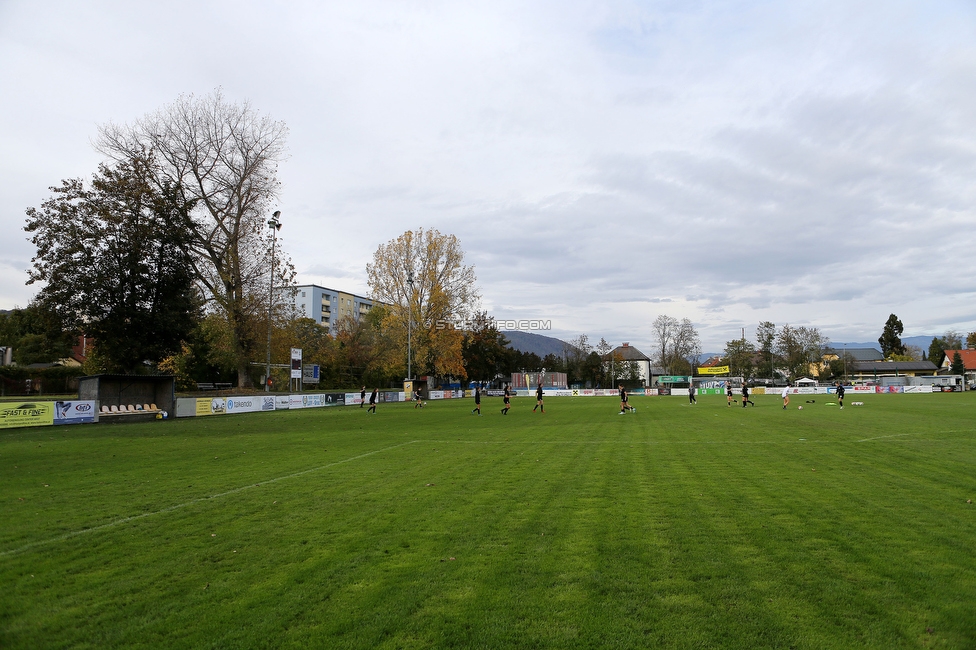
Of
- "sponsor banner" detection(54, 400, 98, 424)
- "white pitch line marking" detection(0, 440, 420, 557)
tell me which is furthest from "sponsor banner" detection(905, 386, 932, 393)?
"sponsor banner" detection(54, 400, 98, 424)

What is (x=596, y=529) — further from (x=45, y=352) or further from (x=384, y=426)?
(x=45, y=352)

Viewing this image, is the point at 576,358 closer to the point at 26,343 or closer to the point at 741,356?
the point at 741,356

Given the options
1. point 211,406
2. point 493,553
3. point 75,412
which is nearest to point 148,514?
point 493,553

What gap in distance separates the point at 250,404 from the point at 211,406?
3871 mm

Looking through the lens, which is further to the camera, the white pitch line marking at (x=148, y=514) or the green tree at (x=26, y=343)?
the green tree at (x=26, y=343)

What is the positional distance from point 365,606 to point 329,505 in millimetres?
4342

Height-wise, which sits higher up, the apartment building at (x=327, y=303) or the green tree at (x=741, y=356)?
the apartment building at (x=327, y=303)

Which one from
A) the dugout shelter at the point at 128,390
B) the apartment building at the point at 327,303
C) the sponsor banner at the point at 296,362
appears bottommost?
the dugout shelter at the point at 128,390

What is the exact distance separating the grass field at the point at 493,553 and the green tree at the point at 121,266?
2180 cm

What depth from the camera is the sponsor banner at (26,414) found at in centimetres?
2252

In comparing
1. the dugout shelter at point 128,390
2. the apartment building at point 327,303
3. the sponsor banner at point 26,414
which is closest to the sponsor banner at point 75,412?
the sponsor banner at point 26,414

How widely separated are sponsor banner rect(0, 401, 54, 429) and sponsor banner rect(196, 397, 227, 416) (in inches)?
320

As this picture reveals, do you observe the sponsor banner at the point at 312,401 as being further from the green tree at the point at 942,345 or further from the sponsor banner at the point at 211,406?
the green tree at the point at 942,345

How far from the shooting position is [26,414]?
23281 millimetres
